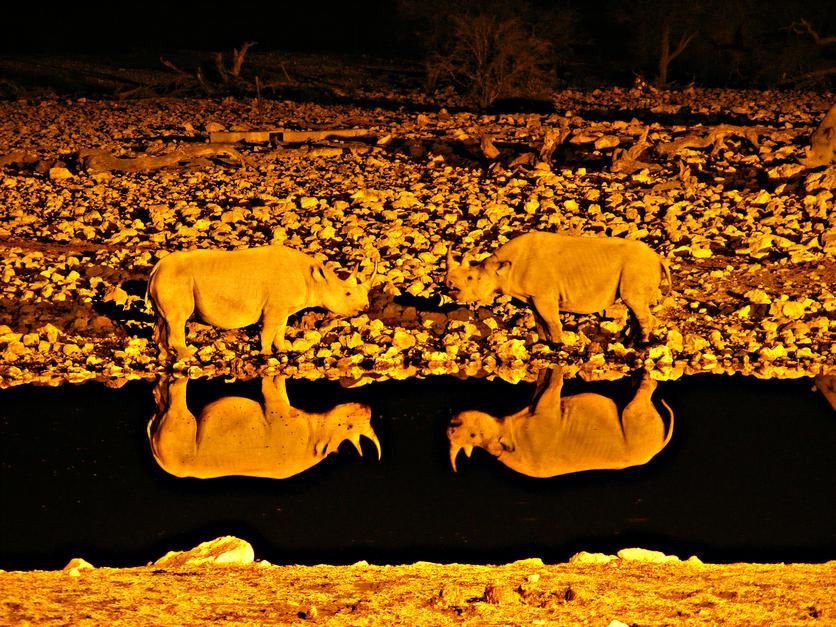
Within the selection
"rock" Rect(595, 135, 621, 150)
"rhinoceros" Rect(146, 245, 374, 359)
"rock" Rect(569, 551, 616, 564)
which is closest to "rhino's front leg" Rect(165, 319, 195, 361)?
"rhinoceros" Rect(146, 245, 374, 359)

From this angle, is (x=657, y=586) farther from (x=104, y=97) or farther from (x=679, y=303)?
(x=104, y=97)

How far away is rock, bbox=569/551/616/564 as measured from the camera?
6.26m

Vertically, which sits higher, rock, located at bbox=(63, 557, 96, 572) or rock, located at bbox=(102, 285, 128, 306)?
rock, located at bbox=(102, 285, 128, 306)

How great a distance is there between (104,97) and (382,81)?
14.1ft

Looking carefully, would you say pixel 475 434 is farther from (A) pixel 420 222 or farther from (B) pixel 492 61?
(B) pixel 492 61

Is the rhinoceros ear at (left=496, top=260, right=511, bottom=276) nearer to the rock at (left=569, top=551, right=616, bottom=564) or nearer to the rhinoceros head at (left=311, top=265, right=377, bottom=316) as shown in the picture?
the rhinoceros head at (left=311, top=265, right=377, bottom=316)

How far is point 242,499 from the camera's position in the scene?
755cm

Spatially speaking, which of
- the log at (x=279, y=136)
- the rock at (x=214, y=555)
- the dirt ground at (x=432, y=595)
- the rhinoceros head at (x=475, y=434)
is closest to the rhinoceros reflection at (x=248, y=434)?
the rhinoceros head at (x=475, y=434)

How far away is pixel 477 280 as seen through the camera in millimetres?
9602

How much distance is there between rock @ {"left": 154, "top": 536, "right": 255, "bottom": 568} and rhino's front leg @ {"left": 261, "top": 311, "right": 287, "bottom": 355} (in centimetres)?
293

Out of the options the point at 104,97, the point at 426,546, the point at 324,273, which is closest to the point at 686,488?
the point at 426,546

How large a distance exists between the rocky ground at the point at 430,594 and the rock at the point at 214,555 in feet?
0.21

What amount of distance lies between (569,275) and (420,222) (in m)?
3.10

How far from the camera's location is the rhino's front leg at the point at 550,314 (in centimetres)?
952
